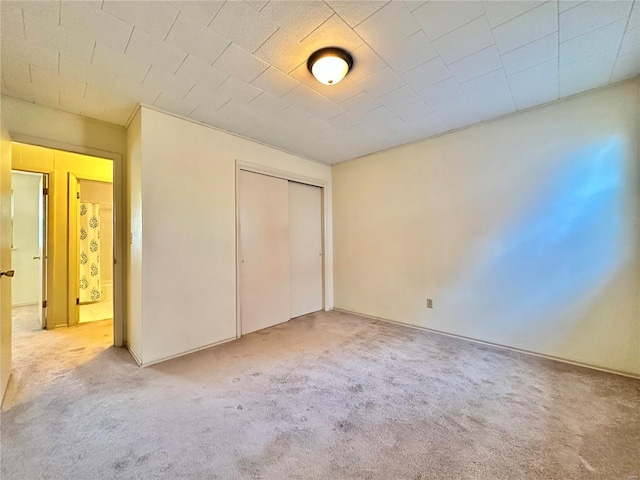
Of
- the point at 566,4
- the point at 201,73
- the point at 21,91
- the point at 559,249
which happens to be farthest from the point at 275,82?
the point at 559,249

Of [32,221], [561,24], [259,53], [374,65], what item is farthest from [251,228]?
[32,221]

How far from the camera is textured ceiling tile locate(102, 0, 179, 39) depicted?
4.61ft

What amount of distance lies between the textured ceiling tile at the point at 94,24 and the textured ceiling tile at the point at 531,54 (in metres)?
2.53

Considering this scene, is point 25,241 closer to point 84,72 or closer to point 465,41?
point 84,72

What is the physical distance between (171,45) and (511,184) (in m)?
3.22

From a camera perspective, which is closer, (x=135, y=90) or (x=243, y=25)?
(x=243, y=25)

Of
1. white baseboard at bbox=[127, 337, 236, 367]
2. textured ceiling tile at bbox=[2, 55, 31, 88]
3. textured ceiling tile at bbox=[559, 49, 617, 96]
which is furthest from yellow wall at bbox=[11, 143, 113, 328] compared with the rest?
textured ceiling tile at bbox=[559, 49, 617, 96]

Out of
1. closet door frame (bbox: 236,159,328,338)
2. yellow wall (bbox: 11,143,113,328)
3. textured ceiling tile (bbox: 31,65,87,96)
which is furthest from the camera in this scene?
yellow wall (bbox: 11,143,113,328)

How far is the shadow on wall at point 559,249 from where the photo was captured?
2.23m

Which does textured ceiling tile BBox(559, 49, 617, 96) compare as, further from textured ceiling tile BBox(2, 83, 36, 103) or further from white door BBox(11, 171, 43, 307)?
white door BBox(11, 171, 43, 307)

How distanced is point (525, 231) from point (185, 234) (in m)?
3.48

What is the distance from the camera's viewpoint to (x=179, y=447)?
1.44 metres

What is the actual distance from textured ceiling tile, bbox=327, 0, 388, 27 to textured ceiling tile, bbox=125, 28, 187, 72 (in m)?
1.09

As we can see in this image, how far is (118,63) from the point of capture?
1872 mm
